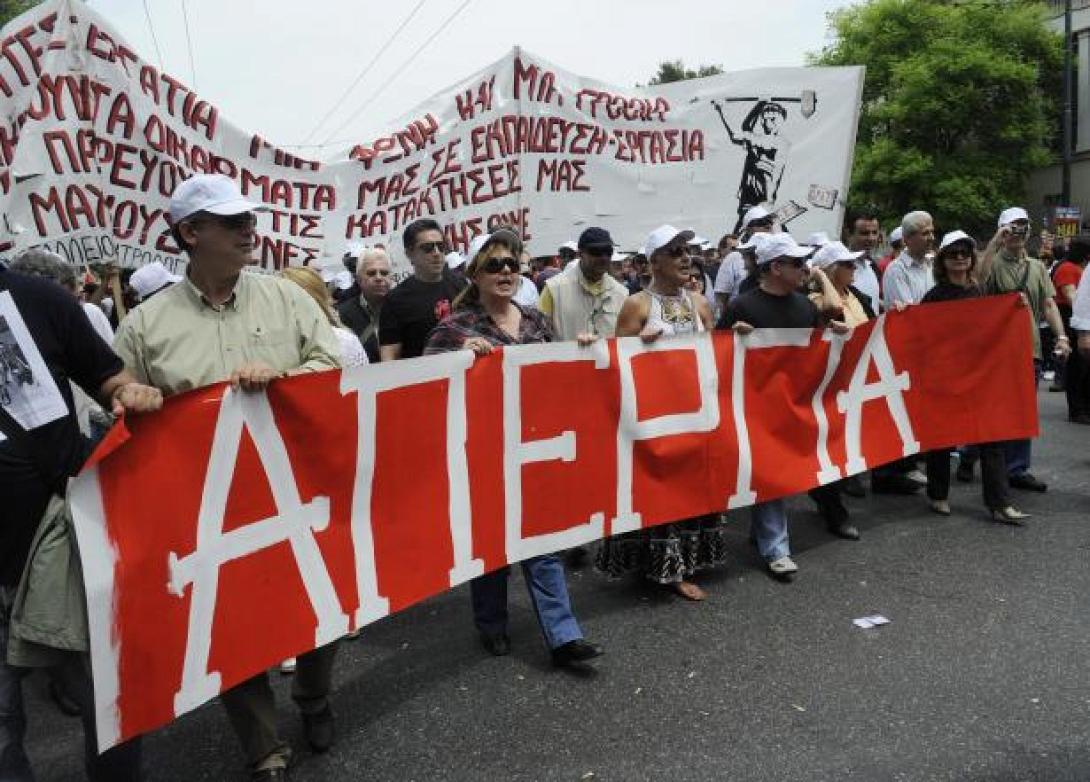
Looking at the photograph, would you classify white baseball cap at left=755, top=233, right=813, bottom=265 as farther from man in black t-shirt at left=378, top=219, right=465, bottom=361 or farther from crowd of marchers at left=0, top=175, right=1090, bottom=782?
man in black t-shirt at left=378, top=219, right=465, bottom=361

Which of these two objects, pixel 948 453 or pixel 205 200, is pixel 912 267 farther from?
pixel 205 200

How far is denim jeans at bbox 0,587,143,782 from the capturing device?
2311 millimetres

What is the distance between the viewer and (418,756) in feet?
9.55

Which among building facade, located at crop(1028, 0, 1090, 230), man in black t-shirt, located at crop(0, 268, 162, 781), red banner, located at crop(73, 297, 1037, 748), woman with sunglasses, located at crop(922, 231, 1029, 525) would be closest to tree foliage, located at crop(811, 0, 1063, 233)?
building facade, located at crop(1028, 0, 1090, 230)

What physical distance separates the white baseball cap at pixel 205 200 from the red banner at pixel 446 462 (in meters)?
0.54

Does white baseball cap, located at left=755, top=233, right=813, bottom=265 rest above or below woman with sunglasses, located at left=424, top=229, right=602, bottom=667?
above

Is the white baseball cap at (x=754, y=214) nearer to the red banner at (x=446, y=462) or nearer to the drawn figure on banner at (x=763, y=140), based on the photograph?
the drawn figure on banner at (x=763, y=140)

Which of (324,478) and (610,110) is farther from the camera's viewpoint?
(610,110)

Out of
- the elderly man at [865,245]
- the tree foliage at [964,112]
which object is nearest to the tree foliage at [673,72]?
the tree foliage at [964,112]

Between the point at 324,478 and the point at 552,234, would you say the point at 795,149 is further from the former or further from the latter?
the point at 324,478

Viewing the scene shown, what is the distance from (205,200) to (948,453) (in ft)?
15.1

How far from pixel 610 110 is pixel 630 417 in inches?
104

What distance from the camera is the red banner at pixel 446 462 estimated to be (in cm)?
250

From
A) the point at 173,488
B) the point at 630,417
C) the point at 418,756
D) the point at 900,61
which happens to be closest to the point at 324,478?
the point at 173,488
